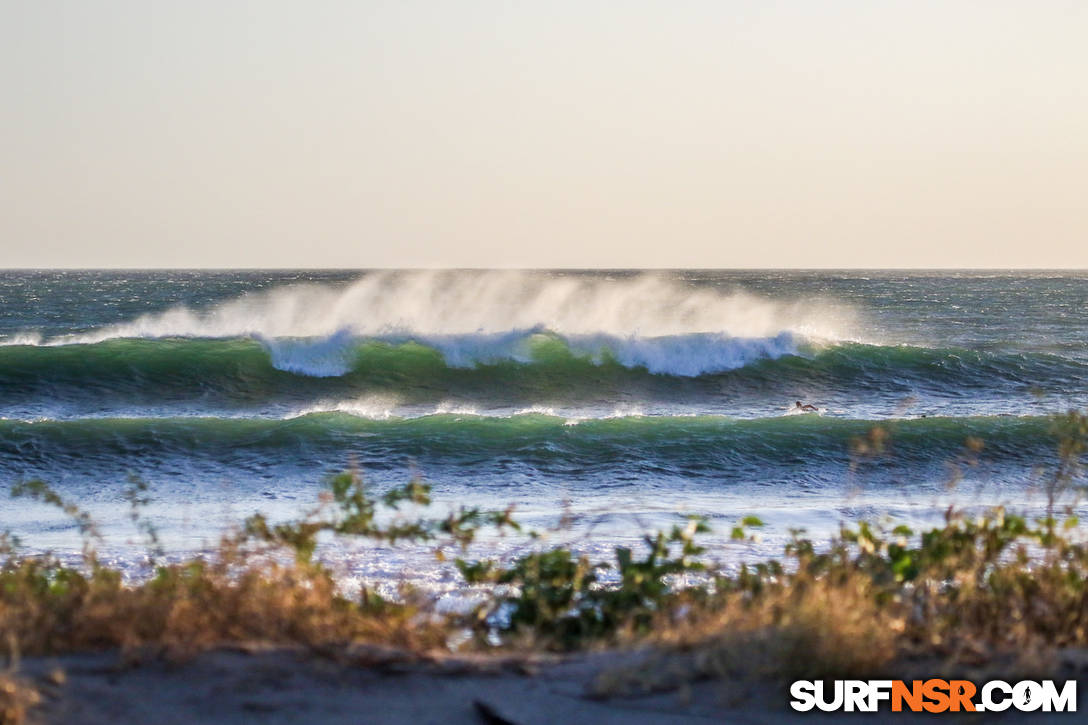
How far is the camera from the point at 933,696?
336 cm

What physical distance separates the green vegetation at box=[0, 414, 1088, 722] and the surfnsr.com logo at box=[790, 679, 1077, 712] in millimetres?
61

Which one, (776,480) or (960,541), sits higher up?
(960,541)

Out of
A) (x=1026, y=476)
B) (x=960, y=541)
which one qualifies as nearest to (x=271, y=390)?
(x=1026, y=476)

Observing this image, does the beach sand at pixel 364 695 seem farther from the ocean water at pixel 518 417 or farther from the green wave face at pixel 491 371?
the green wave face at pixel 491 371

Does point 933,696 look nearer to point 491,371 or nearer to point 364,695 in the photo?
point 364,695

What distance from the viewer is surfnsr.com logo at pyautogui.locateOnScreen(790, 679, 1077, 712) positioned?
3291 mm

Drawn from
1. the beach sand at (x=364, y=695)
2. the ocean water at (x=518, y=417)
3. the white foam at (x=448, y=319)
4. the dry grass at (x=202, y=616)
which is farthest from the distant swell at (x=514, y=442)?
the beach sand at (x=364, y=695)

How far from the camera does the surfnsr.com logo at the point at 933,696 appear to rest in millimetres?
3291

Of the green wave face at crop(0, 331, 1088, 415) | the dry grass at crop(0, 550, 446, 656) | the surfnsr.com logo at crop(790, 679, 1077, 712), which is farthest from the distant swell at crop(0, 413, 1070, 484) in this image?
the surfnsr.com logo at crop(790, 679, 1077, 712)

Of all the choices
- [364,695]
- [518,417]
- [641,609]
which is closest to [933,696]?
[641,609]

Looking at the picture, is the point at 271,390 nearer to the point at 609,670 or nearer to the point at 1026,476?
the point at 1026,476

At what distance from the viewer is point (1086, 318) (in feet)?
160

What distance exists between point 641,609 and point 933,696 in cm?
118

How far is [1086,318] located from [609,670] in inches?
2043
